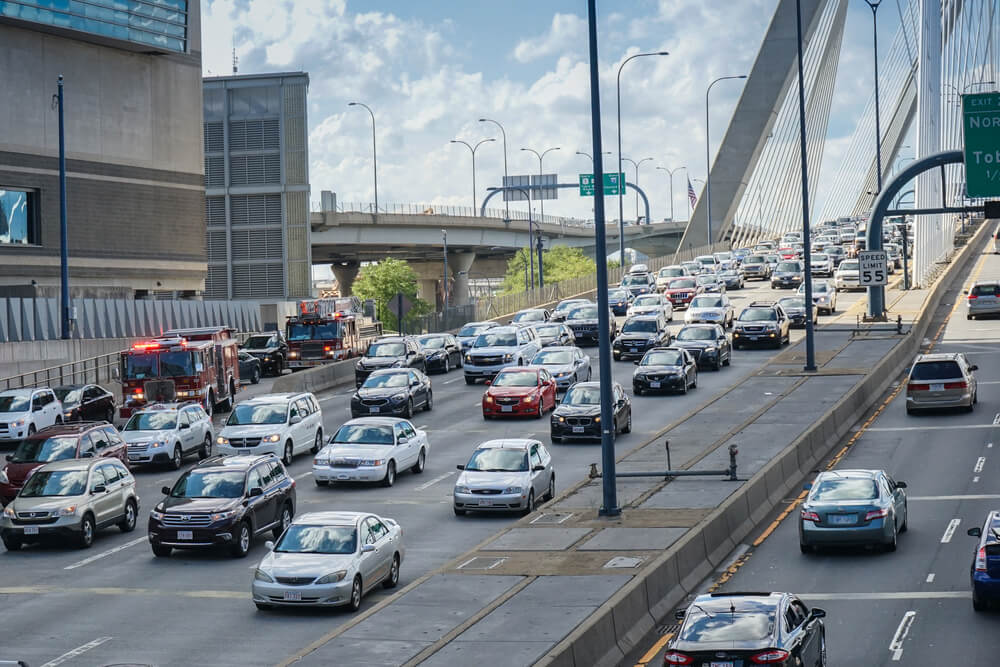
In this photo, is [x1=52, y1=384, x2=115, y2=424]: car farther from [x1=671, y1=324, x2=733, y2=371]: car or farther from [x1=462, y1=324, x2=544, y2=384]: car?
[x1=671, y1=324, x2=733, y2=371]: car

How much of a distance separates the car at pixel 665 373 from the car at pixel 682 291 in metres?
29.3

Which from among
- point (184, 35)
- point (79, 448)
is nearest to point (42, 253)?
point (184, 35)

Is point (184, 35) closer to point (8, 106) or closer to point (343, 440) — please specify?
point (8, 106)

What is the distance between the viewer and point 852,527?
76.7ft

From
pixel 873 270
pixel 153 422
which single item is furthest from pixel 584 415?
pixel 873 270

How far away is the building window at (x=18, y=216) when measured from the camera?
2709 inches

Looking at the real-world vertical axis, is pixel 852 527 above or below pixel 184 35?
below

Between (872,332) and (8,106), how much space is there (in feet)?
133

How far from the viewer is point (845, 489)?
24.0 meters

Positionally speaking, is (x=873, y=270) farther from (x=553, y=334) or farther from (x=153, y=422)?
(x=153, y=422)

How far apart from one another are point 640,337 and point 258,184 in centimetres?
4494

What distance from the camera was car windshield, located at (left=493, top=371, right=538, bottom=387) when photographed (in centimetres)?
4178

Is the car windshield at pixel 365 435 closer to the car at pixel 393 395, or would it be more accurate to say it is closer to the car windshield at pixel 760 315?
the car at pixel 393 395

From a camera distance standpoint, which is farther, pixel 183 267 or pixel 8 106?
pixel 183 267
